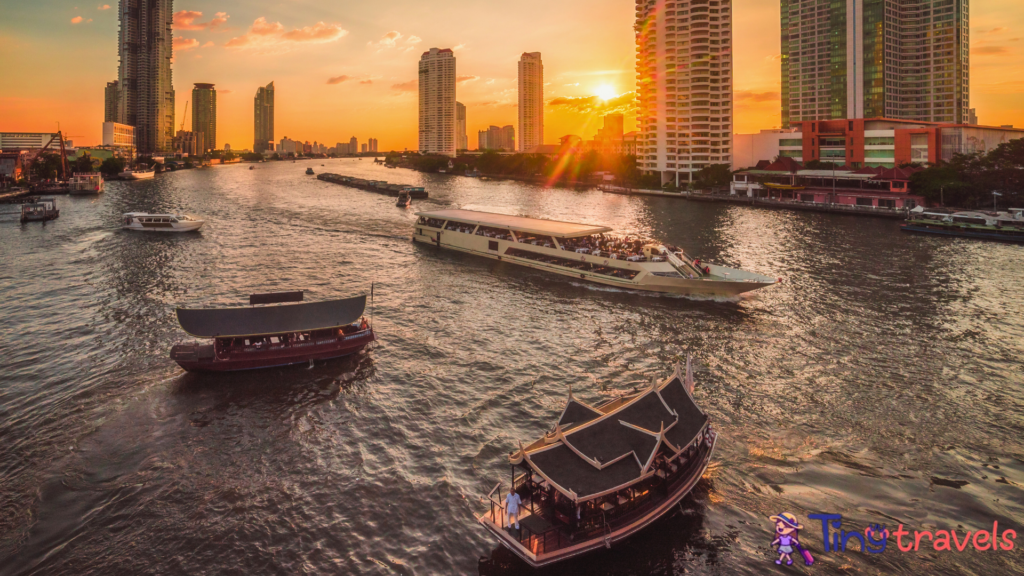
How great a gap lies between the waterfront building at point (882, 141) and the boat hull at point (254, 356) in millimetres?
89966

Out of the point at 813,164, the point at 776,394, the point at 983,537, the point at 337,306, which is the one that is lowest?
the point at 983,537

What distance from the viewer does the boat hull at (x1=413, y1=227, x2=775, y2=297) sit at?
34531 millimetres

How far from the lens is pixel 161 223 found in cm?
6009

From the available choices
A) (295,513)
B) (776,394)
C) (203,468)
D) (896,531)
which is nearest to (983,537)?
(896,531)

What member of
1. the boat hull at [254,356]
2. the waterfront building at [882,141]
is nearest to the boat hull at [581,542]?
the boat hull at [254,356]

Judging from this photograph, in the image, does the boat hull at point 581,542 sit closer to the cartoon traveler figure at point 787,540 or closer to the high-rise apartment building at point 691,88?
the cartoon traveler figure at point 787,540

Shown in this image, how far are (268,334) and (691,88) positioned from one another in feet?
357

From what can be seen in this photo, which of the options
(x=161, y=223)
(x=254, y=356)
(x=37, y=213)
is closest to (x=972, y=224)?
(x=254, y=356)

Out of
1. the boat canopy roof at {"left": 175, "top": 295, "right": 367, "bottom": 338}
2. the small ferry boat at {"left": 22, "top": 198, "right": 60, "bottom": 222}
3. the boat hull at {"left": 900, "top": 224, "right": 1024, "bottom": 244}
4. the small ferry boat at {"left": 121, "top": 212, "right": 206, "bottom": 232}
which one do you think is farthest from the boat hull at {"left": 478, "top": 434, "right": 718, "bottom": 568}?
the small ferry boat at {"left": 22, "top": 198, "right": 60, "bottom": 222}

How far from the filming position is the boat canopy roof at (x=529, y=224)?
4231 centimetres

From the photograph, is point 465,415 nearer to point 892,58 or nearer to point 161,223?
point 161,223

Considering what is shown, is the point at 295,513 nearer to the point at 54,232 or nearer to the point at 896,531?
the point at 896,531

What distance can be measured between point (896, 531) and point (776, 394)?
762cm

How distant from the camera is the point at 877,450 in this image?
685 inches
